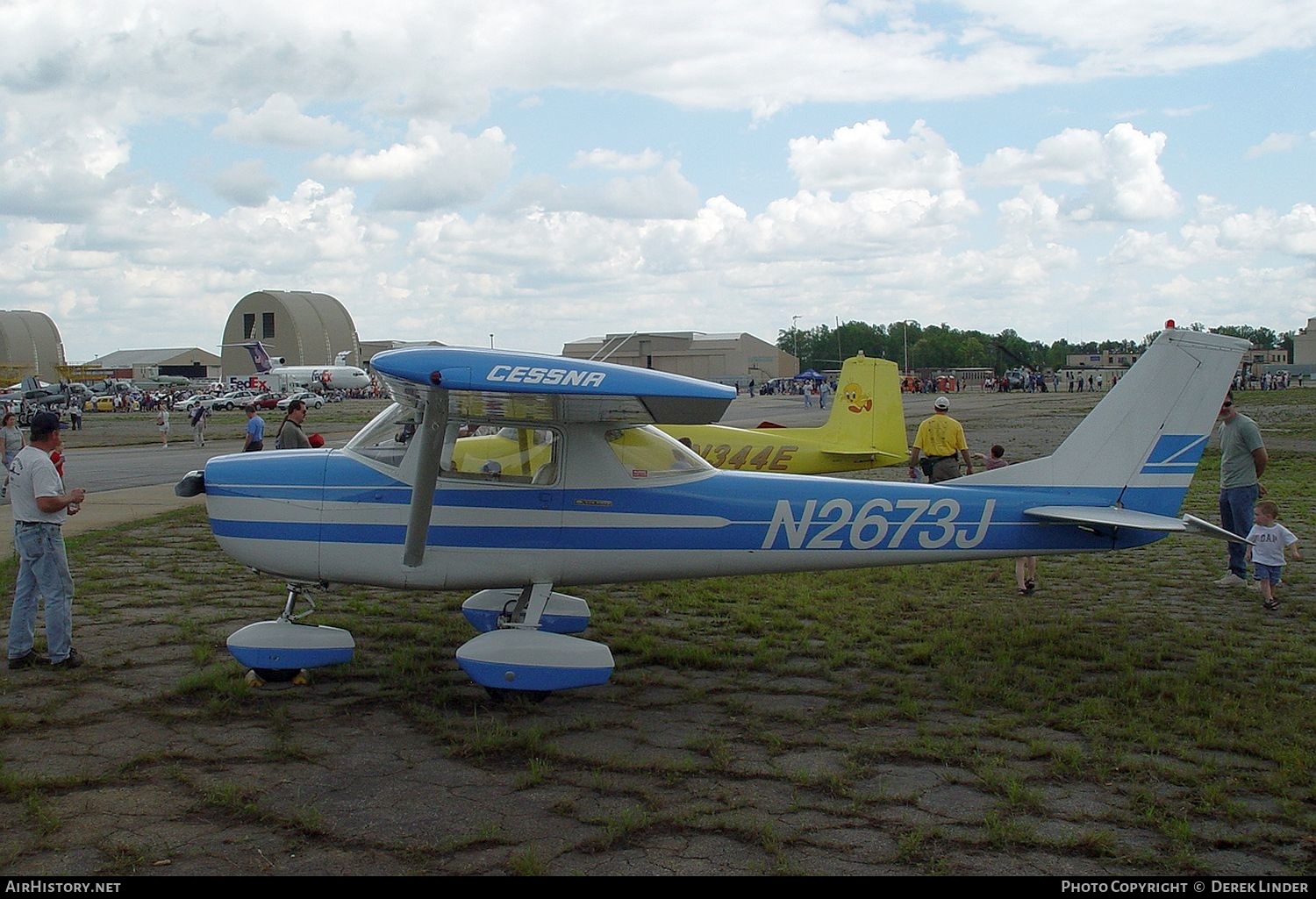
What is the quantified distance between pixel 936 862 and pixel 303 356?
115m

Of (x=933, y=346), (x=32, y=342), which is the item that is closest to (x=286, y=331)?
(x=32, y=342)

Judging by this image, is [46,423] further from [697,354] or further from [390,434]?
[697,354]

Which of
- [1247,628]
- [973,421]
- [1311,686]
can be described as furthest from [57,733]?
[973,421]

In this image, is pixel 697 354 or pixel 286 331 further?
pixel 286 331

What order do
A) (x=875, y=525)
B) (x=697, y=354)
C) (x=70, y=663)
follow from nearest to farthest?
(x=70, y=663)
(x=875, y=525)
(x=697, y=354)

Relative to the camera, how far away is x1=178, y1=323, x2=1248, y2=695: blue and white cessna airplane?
6402 mm

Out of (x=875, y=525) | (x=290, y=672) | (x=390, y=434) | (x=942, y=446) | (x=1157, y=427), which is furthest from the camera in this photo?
(x=942, y=446)

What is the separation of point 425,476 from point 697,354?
28217mm

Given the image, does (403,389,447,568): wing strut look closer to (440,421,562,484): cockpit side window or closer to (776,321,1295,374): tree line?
(440,421,562,484): cockpit side window

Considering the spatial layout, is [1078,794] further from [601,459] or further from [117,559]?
[117,559]

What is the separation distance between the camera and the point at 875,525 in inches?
271

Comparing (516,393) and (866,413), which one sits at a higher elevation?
(516,393)

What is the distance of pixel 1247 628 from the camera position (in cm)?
764

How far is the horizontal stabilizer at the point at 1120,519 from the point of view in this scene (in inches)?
264
